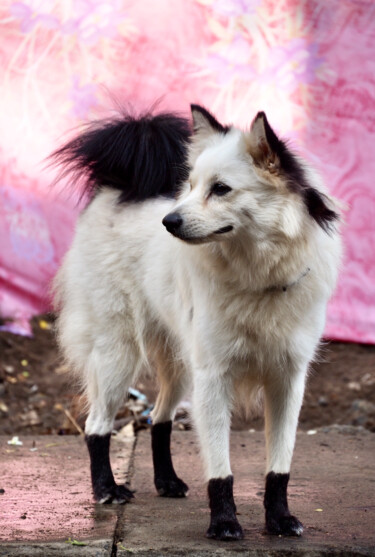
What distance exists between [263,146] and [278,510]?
135cm

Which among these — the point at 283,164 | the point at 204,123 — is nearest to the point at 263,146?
the point at 283,164

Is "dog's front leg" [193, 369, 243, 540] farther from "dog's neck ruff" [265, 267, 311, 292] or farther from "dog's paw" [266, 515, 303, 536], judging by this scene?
"dog's neck ruff" [265, 267, 311, 292]

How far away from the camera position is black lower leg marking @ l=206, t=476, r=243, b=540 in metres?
3.13

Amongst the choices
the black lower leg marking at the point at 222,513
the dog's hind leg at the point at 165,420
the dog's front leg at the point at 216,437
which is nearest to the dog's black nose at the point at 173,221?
the dog's front leg at the point at 216,437

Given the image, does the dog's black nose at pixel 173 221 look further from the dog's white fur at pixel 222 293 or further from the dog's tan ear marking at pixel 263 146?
the dog's tan ear marking at pixel 263 146

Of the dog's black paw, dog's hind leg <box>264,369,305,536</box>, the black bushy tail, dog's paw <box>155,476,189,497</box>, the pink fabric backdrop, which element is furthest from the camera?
A: the pink fabric backdrop

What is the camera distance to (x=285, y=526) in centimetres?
322

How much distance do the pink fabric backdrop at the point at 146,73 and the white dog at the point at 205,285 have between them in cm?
225

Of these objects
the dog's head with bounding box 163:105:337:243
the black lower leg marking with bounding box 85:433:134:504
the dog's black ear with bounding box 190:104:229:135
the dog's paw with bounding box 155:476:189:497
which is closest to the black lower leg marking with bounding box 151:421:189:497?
the dog's paw with bounding box 155:476:189:497

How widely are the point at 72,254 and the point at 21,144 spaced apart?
2399 mm

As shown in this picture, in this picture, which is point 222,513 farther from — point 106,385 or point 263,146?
point 263,146

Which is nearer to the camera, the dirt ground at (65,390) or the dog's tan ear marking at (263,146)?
the dog's tan ear marking at (263,146)

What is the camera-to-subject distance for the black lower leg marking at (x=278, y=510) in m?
3.22

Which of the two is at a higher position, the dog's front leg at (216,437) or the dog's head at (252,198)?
the dog's head at (252,198)
